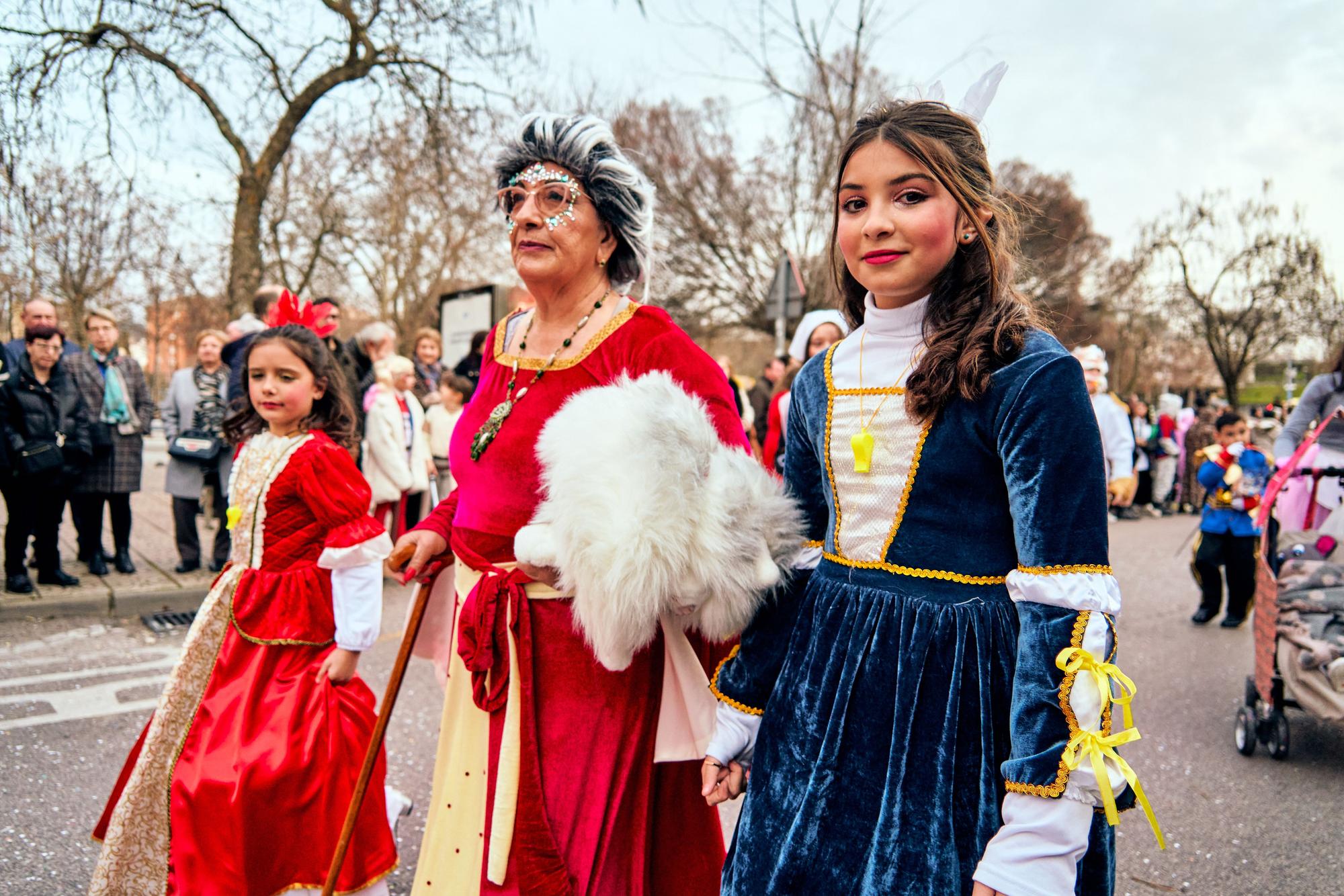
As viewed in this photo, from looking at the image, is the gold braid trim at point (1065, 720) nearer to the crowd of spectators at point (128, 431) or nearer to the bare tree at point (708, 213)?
the crowd of spectators at point (128, 431)

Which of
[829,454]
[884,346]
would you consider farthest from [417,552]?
[884,346]

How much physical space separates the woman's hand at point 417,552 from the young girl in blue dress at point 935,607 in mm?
932

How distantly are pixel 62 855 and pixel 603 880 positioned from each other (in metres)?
2.25

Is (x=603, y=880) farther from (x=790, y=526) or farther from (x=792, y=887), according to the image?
(x=790, y=526)

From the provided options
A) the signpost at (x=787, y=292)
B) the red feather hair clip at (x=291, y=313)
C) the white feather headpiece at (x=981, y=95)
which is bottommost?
the red feather hair clip at (x=291, y=313)

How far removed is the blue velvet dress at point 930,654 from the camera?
1357 mm

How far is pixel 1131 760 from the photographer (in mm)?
4238

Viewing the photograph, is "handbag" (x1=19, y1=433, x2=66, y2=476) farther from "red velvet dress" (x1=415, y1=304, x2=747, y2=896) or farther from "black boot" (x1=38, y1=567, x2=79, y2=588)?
"red velvet dress" (x1=415, y1=304, x2=747, y2=896)

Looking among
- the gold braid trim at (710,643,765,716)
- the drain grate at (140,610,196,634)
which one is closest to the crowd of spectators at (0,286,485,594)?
the drain grate at (140,610,196,634)

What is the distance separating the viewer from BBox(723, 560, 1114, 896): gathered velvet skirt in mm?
1394

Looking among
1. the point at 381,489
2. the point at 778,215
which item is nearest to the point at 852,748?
the point at 381,489

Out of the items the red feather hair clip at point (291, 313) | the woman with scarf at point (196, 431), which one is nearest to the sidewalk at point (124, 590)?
the woman with scarf at point (196, 431)

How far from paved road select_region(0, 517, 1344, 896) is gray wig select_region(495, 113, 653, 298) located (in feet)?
7.25

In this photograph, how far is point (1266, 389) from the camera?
4228 cm
